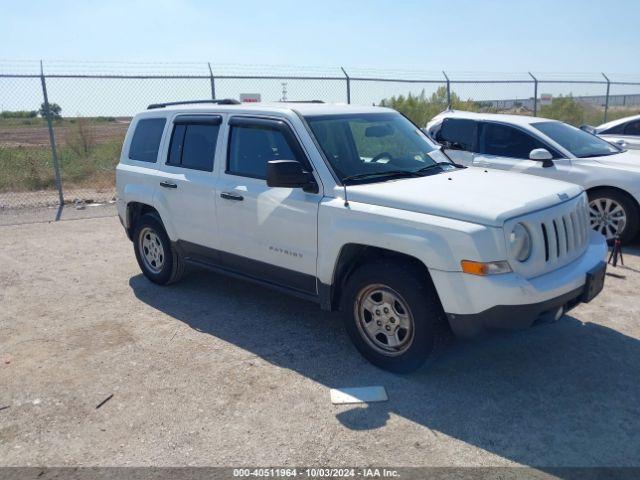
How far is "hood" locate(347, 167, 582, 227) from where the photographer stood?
12.4ft

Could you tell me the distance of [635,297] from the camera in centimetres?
573

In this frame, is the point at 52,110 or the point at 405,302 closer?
the point at 405,302

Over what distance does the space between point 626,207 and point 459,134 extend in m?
2.48

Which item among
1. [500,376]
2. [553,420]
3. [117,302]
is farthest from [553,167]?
[117,302]

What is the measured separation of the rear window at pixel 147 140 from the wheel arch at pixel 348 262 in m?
2.72

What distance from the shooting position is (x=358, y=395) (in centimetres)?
399

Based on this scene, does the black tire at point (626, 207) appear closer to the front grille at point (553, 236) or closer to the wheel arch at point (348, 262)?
the front grille at point (553, 236)

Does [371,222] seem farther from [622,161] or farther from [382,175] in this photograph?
[622,161]

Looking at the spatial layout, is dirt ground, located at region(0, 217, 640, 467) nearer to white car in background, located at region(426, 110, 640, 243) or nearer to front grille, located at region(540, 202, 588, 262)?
front grille, located at region(540, 202, 588, 262)

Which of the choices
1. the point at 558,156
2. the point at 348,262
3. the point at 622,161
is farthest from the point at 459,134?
the point at 348,262

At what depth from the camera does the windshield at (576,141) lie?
7.91 m

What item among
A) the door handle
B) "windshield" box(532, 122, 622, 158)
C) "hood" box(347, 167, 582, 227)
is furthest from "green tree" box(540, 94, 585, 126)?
the door handle

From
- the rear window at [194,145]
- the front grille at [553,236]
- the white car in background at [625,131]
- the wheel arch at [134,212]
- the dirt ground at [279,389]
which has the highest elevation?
the rear window at [194,145]

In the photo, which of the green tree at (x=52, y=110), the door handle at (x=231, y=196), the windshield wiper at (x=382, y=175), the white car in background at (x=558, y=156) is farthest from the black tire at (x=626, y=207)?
the green tree at (x=52, y=110)
